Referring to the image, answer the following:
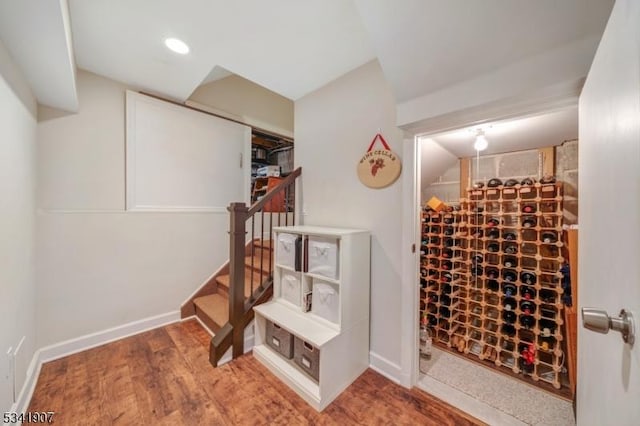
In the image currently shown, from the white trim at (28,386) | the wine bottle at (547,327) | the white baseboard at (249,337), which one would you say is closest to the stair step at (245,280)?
the white baseboard at (249,337)

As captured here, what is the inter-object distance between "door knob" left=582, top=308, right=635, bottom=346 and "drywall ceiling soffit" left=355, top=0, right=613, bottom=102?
1.12 m

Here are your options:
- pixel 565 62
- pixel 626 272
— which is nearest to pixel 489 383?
pixel 626 272

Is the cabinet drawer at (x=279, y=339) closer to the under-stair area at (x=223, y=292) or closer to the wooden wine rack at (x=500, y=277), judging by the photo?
the under-stair area at (x=223, y=292)

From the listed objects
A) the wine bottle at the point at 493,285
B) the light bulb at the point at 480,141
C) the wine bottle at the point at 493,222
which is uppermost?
the light bulb at the point at 480,141

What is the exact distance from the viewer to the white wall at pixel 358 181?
1.74 meters

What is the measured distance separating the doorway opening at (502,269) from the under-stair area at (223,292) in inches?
61.0

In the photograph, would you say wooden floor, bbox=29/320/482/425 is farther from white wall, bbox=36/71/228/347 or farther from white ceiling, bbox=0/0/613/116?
white ceiling, bbox=0/0/613/116

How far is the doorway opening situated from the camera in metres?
1.67

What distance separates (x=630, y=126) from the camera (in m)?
0.52

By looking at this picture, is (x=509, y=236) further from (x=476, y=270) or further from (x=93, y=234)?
(x=93, y=234)

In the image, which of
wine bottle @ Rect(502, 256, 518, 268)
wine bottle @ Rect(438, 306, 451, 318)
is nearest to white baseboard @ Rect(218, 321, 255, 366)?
wine bottle @ Rect(438, 306, 451, 318)

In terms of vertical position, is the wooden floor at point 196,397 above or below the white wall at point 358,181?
below

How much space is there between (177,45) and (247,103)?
4.57ft

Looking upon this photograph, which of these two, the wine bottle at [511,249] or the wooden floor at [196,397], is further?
the wine bottle at [511,249]
